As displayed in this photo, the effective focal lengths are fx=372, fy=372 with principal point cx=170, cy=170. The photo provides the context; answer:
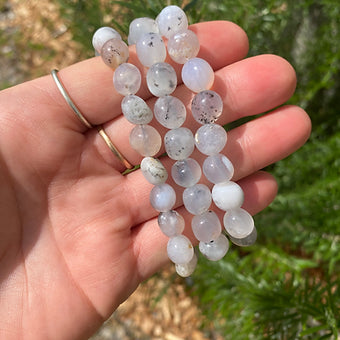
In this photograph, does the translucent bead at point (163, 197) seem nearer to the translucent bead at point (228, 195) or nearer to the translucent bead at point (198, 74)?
the translucent bead at point (228, 195)

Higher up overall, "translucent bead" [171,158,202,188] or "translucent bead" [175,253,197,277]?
"translucent bead" [171,158,202,188]

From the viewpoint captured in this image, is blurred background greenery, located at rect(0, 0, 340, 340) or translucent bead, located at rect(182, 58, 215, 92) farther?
blurred background greenery, located at rect(0, 0, 340, 340)

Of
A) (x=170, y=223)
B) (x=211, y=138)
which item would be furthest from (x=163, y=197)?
(x=211, y=138)

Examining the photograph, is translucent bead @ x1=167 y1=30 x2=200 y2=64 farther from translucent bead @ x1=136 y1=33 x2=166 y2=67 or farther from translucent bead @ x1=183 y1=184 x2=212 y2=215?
translucent bead @ x1=183 y1=184 x2=212 y2=215

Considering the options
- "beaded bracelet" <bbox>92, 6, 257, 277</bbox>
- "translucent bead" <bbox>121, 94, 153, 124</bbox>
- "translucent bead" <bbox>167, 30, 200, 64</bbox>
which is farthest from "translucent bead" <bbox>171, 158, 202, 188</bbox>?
"translucent bead" <bbox>167, 30, 200, 64</bbox>

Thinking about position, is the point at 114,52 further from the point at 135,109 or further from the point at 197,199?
the point at 197,199

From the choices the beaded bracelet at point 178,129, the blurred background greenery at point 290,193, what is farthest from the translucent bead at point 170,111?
the blurred background greenery at point 290,193
